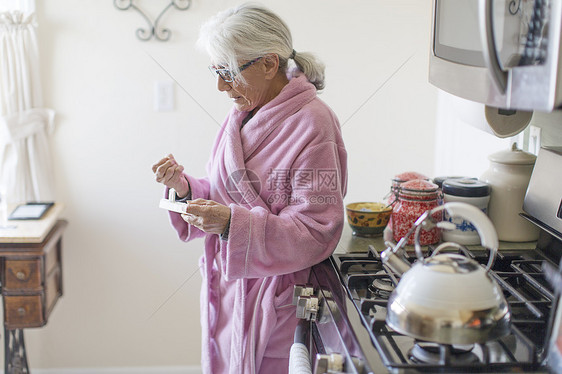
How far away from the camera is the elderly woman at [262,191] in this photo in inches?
50.6

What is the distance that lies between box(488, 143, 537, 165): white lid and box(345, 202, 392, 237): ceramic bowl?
0.94 ft

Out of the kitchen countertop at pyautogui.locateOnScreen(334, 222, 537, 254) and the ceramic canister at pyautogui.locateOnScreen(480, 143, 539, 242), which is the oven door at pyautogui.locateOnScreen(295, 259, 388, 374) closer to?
the kitchen countertop at pyautogui.locateOnScreen(334, 222, 537, 254)

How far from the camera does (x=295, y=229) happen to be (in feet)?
4.18

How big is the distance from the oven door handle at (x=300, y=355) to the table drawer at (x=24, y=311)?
1.15 m

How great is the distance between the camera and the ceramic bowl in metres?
1.46

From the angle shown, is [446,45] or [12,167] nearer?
[446,45]

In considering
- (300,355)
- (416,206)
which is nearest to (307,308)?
(300,355)

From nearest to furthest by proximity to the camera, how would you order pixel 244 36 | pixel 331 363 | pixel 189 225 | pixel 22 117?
1. pixel 331 363
2. pixel 244 36
3. pixel 189 225
4. pixel 22 117

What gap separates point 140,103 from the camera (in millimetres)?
2312

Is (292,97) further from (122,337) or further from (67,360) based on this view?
(67,360)

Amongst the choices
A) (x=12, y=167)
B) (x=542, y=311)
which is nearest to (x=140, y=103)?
(x=12, y=167)

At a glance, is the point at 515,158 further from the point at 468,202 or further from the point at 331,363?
the point at 331,363

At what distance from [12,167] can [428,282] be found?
191 cm

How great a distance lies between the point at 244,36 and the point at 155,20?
0.99 meters
